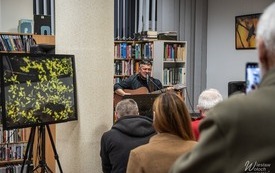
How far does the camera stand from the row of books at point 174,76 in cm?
669

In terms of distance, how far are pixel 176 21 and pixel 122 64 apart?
147 centimetres

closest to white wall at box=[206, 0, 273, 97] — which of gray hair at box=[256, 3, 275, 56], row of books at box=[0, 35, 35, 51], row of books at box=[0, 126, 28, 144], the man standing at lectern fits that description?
the man standing at lectern

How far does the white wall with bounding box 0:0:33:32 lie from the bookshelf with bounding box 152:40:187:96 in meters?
2.26

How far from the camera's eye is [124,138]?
107 inches

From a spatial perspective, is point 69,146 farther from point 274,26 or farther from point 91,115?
point 274,26

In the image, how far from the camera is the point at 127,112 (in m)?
2.94

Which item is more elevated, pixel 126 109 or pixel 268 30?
pixel 268 30

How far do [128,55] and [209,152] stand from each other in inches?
234

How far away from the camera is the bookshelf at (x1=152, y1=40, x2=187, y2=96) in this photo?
258 inches

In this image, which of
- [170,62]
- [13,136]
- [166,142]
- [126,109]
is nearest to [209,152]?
[166,142]

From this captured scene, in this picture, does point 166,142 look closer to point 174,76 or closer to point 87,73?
point 87,73

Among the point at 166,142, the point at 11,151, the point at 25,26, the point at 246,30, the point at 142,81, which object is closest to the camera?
the point at 166,142

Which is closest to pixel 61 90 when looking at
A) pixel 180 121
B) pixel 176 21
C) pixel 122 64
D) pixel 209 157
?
pixel 180 121

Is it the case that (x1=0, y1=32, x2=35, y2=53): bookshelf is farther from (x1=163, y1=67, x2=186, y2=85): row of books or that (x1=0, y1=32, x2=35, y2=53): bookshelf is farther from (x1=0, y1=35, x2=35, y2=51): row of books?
(x1=163, y1=67, x2=186, y2=85): row of books
